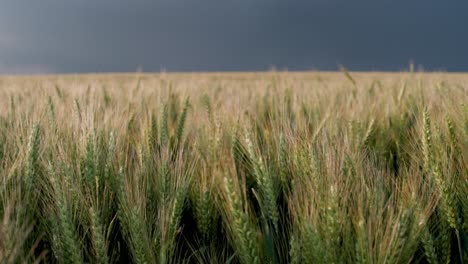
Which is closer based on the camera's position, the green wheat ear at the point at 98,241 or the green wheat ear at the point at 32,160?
the green wheat ear at the point at 98,241

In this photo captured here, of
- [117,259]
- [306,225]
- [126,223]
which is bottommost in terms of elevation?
[117,259]

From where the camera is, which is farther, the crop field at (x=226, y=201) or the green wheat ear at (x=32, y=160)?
the green wheat ear at (x=32, y=160)

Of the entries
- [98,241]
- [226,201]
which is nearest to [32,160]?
[98,241]


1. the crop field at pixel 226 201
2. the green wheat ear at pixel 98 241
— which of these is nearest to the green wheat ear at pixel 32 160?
the crop field at pixel 226 201

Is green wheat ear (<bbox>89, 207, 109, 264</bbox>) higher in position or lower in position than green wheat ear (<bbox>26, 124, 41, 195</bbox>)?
lower

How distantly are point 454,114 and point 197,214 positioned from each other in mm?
1236

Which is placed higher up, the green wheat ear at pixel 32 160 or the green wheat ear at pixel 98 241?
the green wheat ear at pixel 32 160

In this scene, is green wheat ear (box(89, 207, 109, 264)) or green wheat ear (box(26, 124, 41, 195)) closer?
green wheat ear (box(89, 207, 109, 264))

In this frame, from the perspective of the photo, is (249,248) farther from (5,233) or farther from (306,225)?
(5,233)

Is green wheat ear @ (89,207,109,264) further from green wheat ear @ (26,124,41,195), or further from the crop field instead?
green wheat ear @ (26,124,41,195)

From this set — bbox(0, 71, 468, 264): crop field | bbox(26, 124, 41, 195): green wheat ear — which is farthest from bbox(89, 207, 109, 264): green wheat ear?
bbox(26, 124, 41, 195): green wheat ear

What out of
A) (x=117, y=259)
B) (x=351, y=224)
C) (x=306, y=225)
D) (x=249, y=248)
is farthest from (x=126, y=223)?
(x=351, y=224)

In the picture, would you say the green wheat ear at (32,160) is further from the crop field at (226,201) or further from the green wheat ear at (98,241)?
the green wheat ear at (98,241)

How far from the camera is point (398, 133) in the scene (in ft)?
7.16
